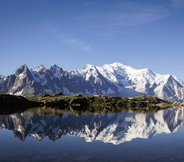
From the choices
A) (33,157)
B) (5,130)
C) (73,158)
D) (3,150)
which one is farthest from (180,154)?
(5,130)

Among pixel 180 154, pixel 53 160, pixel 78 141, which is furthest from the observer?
pixel 78 141

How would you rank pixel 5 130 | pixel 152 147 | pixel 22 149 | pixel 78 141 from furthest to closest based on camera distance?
pixel 5 130, pixel 78 141, pixel 152 147, pixel 22 149

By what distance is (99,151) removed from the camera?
51031mm

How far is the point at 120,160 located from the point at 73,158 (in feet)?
26.2

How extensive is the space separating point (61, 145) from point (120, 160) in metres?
18.7

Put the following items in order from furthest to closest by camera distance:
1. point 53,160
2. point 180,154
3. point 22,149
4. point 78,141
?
point 78,141 < point 22,149 < point 180,154 < point 53,160

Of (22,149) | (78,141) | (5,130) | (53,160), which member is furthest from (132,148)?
(5,130)

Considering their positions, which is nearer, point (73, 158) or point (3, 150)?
point (73, 158)

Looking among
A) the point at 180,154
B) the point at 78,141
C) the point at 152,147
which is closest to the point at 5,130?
the point at 78,141

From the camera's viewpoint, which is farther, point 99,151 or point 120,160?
point 99,151

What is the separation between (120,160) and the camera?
43094mm

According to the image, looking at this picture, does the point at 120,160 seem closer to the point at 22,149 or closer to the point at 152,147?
the point at 152,147

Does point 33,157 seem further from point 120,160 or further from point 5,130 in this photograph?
point 5,130

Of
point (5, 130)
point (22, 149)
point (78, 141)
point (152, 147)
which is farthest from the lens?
point (5, 130)
